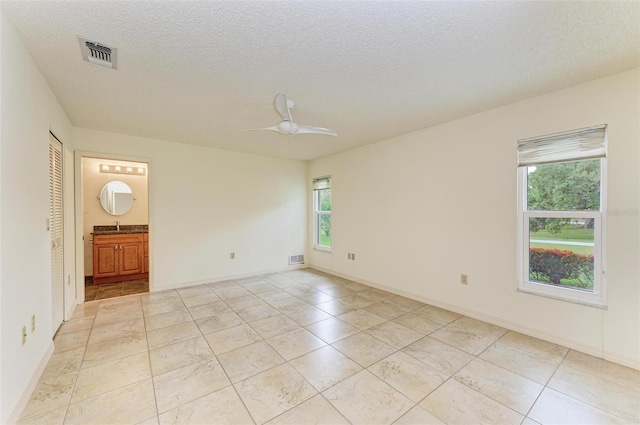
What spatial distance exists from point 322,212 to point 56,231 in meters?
4.05

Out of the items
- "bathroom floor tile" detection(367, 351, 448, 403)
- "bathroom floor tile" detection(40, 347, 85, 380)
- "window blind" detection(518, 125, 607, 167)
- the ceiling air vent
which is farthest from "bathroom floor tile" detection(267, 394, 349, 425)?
"window blind" detection(518, 125, 607, 167)

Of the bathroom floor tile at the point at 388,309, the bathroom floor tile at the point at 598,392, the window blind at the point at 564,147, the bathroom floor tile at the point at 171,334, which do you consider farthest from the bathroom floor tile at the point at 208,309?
the window blind at the point at 564,147

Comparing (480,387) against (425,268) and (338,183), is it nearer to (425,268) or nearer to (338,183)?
(425,268)

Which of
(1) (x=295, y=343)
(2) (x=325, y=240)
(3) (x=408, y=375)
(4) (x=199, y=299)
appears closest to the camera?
(3) (x=408, y=375)

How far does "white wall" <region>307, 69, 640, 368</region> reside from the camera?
2188 mm

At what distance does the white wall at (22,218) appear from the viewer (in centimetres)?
155

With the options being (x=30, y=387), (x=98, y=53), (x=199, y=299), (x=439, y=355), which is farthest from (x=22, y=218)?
(x=439, y=355)

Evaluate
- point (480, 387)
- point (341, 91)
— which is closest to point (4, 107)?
point (341, 91)

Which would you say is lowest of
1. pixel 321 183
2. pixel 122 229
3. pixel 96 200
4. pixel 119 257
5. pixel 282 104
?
pixel 119 257

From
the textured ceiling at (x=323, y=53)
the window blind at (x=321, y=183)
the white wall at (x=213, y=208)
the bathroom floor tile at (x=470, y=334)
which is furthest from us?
the window blind at (x=321, y=183)

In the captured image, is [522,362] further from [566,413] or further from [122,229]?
[122,229]

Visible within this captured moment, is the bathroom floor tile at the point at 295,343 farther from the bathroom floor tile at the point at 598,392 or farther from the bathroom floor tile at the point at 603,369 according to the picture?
the bathroom floor tile at the point at 603,369

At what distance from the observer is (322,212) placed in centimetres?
568

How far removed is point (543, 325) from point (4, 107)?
14.8ft
